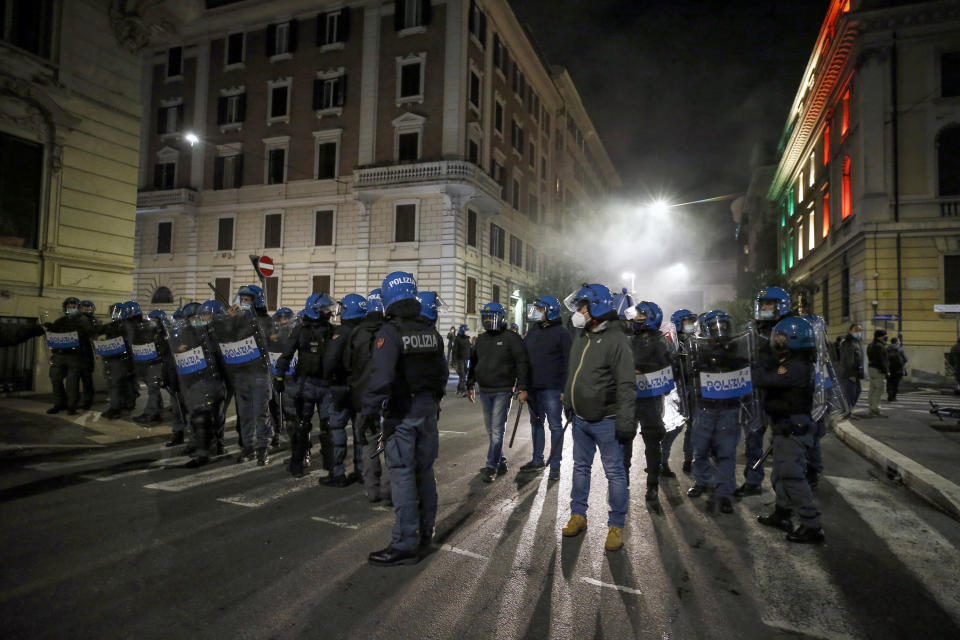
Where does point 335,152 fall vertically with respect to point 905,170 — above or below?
above

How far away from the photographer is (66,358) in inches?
353

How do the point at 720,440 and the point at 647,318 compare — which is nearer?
the point at 720,440

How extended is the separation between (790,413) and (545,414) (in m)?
2.80

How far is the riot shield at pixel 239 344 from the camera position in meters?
6.47

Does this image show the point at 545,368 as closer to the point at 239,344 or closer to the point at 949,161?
the point at 239,344

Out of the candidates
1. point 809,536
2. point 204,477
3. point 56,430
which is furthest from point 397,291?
point 56,430

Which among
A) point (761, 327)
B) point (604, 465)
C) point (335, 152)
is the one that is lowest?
point (604, 465)

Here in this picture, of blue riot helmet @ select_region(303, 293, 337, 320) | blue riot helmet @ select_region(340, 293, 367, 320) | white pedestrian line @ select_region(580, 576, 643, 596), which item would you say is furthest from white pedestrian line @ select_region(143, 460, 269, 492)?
white pedestrian line @ select_region(580, 576, 643, 596)

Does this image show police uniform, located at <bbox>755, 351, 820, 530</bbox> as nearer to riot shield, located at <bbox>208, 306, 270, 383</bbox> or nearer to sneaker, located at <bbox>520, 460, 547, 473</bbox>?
sneaker, located at <bbox>520, 460, 547, 473</bbox>

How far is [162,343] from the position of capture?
8.62m

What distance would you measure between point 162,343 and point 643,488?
293 inches

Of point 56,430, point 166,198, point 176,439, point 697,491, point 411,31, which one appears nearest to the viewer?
point 697,491

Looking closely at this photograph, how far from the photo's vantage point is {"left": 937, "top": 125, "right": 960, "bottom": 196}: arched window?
2094 centimetres

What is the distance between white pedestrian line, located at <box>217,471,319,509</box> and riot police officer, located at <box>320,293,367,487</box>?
23cm
